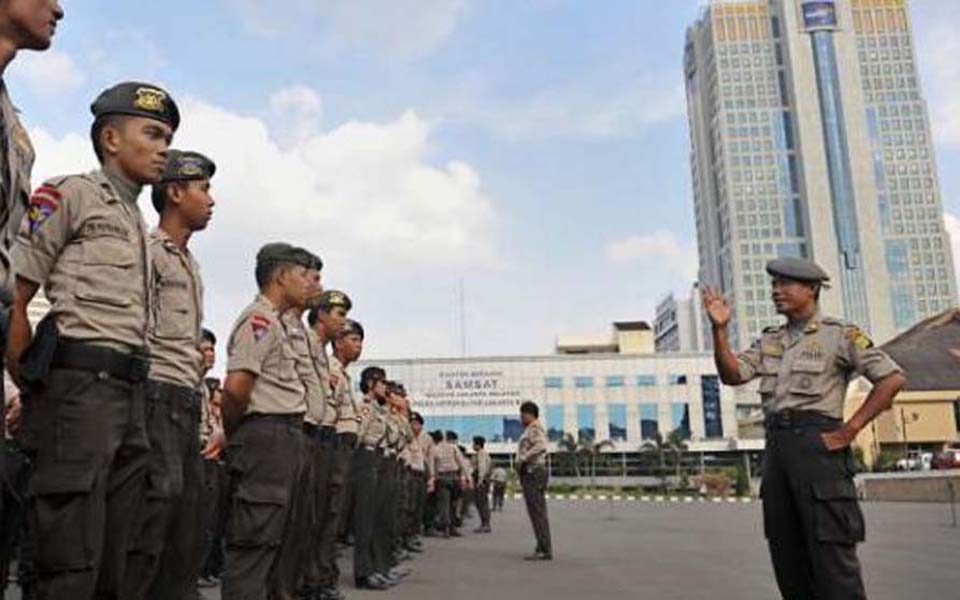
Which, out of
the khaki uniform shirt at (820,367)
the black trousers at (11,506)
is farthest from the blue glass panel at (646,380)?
the black trousers at (11,506)

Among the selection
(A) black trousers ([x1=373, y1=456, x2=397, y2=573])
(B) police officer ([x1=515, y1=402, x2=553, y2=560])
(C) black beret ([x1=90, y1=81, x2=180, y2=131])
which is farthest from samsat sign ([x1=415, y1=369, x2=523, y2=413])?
(C) black beret ([x1=90, y1=81, x2=180, y2=131])

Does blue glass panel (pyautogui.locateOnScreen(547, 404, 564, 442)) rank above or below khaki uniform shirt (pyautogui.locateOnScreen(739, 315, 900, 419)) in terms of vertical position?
above

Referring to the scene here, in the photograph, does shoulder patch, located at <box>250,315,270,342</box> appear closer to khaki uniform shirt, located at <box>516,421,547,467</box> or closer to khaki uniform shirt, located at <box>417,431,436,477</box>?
khaki uniform shirt, located at <box>516,421,547,467</box>

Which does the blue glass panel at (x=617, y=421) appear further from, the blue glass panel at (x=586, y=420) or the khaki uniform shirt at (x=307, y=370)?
the khaki uniform shirt at (x=307, y=370)

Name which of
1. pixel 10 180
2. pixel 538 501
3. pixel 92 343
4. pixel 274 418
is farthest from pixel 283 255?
pixel 538 501

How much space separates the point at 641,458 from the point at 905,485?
2962 cm

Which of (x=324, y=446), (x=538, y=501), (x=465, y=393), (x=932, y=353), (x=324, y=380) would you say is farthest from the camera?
(x=932, y=353)

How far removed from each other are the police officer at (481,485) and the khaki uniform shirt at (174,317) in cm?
1002

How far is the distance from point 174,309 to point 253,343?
0.60m

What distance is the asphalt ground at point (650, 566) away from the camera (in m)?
5.51

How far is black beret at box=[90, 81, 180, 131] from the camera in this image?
9.11 feet

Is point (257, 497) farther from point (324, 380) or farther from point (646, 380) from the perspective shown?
point (646, 380)

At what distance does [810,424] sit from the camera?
382cm

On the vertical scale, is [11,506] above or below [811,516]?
above
